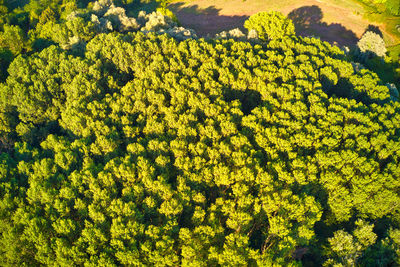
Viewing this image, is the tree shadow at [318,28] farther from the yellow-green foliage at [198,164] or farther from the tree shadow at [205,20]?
the yellow-green foliage at [198,164]

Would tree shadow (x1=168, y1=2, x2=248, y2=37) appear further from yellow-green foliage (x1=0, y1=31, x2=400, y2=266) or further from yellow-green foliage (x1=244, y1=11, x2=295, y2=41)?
yellow-green foliage (x1=0, y1=31, x2=400, y2=266)

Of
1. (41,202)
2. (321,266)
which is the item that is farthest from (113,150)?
(321,266)

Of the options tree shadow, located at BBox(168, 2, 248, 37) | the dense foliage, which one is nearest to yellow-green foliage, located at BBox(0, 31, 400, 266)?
the dense foliage

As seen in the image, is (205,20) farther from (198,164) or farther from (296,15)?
(198,164)

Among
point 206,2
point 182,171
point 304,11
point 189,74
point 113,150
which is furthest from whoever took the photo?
point 206,2

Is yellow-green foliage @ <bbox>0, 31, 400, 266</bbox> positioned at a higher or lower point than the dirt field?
lower

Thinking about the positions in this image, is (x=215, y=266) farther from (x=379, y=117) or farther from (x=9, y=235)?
(x=379, y=117)

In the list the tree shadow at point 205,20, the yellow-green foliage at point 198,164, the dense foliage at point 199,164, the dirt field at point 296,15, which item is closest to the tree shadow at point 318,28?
the dirt field at point 296,15
